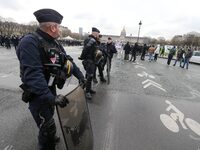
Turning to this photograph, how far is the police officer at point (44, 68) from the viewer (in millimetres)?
2068

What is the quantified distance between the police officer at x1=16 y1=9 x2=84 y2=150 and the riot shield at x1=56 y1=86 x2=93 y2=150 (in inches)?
6.0

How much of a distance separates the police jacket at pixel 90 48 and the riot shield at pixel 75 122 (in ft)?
10.4

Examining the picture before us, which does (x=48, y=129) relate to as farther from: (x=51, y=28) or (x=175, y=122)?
(x=175, y=122)

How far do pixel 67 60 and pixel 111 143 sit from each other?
5.40 feet

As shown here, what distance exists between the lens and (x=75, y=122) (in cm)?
224

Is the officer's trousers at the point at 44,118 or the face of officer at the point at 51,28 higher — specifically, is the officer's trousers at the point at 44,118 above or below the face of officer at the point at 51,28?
below

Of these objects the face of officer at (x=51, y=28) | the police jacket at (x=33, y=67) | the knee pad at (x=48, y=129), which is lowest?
the knee pad at (x=48, y=129)

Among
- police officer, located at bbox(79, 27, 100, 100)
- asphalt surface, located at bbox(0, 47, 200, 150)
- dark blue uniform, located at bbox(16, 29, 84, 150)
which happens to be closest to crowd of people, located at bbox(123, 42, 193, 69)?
asphalt surface, located at bbox(0, 47, 200, 150)

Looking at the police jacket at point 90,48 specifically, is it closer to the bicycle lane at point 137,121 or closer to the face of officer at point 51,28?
the bicycle lane at point 137,121

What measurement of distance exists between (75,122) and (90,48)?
11.5ft

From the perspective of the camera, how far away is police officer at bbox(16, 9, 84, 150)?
2068 millimetres

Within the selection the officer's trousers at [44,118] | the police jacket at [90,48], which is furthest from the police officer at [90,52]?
the officer's trousers at [44,118]

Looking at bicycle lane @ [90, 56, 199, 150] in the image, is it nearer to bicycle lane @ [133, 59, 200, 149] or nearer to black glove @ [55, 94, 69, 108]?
bicycle lane @ [133, 59, 200, 149]

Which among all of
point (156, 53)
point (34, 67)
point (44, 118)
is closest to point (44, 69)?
point (34, 67)
